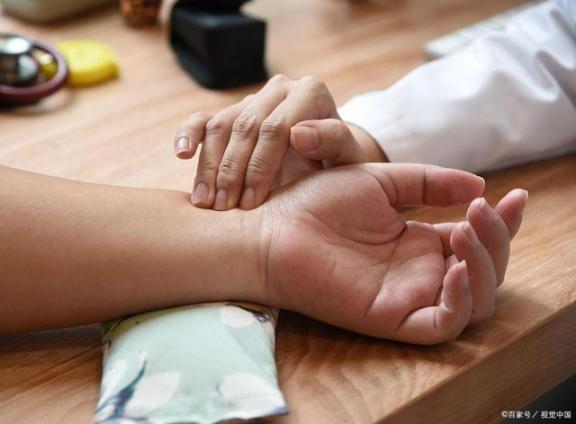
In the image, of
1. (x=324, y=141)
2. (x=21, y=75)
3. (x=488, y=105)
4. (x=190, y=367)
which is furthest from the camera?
(x=21, y=75)

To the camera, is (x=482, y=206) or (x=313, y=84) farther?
(x=313, y=84)

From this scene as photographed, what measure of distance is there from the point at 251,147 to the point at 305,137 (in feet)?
0.17

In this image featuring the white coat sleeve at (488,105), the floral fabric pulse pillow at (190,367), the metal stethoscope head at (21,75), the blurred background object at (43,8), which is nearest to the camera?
the floral fabric pulse pillow at (190,367)

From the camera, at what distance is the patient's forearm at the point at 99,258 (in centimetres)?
50

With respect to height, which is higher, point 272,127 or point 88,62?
point 272,127

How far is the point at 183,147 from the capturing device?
562 millimetres

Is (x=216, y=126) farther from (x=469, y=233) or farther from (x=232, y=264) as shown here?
(x=469, y=233)

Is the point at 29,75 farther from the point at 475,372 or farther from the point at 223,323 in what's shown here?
the point at 475,372

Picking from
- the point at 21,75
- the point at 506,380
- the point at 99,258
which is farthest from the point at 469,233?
the point at 21,75

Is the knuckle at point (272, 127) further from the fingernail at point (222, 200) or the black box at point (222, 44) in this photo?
the black box at point (222, 44)

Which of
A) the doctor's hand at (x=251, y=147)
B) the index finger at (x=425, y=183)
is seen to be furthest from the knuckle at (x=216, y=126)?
the index finger at (x=425, y=183)

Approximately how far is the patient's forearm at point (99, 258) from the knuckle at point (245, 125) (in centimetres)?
8

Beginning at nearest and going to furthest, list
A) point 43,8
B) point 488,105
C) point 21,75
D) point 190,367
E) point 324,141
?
point 190,367
point 324,141
point 488,105
point 21,75
point 43,8

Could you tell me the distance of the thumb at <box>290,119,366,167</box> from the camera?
0.55m
